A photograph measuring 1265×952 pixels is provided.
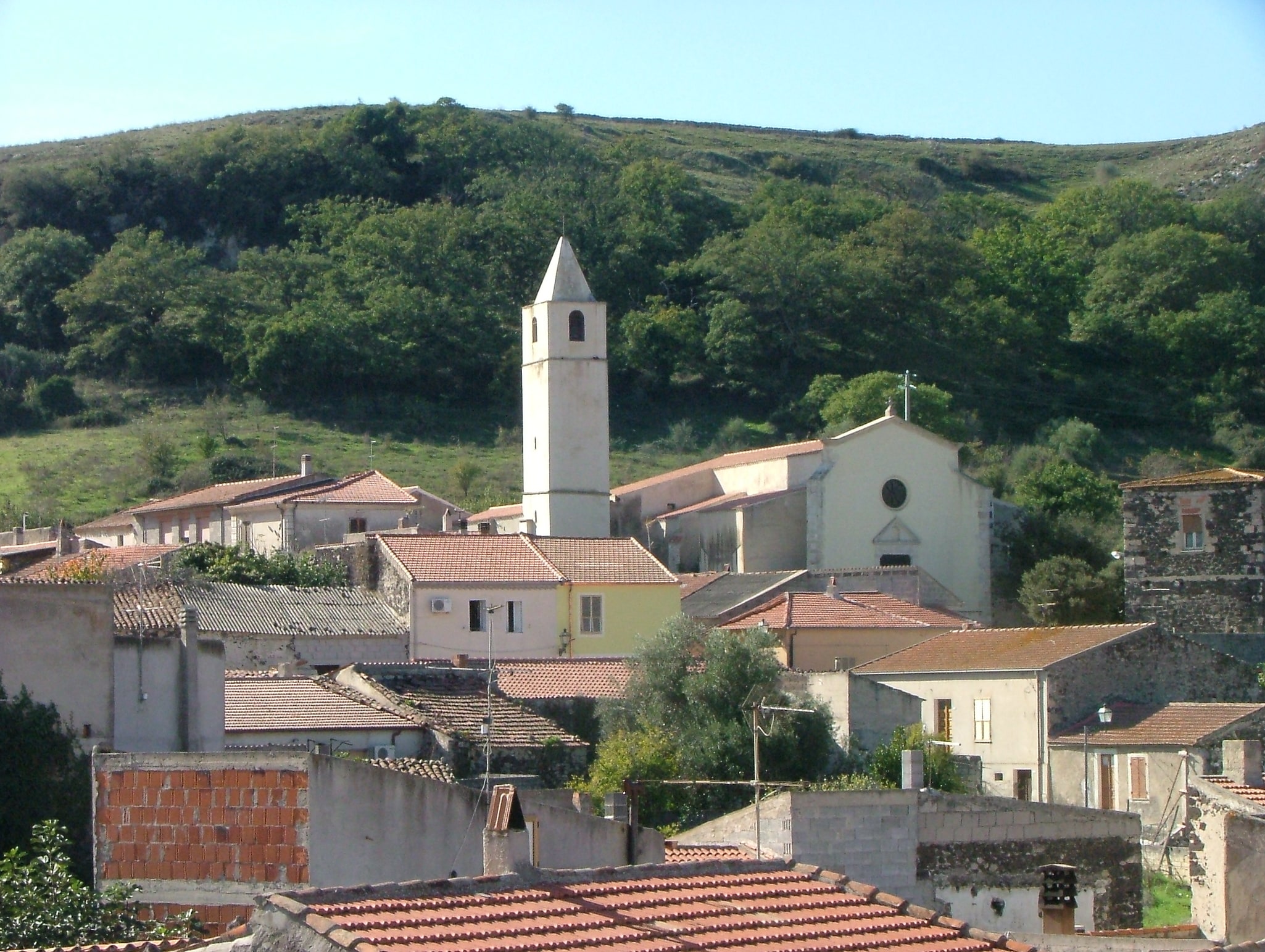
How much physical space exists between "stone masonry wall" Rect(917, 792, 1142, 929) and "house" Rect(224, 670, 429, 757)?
7512mm

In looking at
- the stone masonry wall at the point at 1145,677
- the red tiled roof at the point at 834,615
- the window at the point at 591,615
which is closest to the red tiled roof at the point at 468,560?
the window at the point at 591,615

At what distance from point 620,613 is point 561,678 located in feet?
27.3

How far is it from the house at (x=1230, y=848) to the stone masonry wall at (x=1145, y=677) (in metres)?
8.87

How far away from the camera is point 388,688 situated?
28.8m

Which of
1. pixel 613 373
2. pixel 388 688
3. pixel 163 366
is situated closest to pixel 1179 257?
pixel 613 373

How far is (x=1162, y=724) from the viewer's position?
102 feet

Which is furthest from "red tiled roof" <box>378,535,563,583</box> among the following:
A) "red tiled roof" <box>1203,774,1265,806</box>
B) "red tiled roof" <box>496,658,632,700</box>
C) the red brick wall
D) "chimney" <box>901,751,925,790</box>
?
the red brick wall

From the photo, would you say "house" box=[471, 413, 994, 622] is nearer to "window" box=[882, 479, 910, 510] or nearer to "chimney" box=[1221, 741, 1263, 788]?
"window" box=[882, 479, 910, 510]

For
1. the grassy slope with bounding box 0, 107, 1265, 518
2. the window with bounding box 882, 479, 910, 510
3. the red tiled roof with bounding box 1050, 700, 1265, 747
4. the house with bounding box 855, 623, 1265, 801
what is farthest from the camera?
the grassy slope with bounding box 0, 107, 1265, 518

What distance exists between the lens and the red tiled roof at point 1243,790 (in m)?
20.8

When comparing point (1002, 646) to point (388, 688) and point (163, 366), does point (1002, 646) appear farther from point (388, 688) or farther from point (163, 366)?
point (163, 366)

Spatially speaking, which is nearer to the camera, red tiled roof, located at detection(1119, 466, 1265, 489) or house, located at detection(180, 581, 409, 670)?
house, located at detection(180, 581, 409, 670)

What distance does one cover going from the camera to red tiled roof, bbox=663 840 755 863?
16656 mm

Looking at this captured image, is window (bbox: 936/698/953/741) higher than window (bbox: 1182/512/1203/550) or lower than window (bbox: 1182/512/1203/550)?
lower
